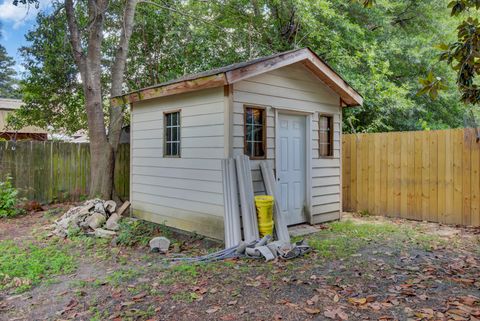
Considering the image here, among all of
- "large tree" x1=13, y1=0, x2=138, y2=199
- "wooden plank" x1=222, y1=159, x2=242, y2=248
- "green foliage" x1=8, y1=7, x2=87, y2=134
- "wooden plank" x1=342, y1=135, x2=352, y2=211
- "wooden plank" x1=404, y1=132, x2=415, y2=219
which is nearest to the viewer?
"wooden plank" x1=222, y1=159, x2=242, y2=248

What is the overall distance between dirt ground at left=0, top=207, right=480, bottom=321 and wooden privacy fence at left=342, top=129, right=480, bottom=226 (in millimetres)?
1175

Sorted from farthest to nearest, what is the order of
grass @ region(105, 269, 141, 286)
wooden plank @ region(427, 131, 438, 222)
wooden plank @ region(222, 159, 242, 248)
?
wooden plank @ region(427, 131, 438, 222)
wooden plank @ region(222, 159, 242, 248)
grass @ region(105, 269, 141, 286)

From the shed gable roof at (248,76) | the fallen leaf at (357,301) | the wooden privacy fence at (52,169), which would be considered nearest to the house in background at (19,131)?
the wooden privacy fence at (52,169)

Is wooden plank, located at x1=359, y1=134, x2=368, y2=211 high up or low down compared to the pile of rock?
up

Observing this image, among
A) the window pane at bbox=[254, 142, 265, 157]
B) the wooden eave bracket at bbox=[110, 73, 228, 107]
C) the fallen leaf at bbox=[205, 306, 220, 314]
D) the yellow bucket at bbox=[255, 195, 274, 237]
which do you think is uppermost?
the wooden eave bracket at bbox=[110, 73, 228, 107]

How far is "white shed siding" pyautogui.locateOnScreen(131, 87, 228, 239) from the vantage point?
17.5 ft

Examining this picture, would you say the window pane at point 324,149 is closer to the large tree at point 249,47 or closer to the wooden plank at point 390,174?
the wooden plank at point 390,174

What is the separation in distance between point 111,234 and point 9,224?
248 centimetres

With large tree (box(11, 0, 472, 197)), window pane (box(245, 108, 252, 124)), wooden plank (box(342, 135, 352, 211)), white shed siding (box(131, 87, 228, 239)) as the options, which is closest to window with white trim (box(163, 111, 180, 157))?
white shed siding (box(131, 87, 228, 239))

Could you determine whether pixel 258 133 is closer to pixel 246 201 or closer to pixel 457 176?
pixel 246 201

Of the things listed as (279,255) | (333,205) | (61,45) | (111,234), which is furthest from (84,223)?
(61,45)

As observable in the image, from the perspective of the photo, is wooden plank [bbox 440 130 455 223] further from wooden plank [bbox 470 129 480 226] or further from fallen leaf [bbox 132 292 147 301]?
fallen leaf [bbox 132 292 147 301]

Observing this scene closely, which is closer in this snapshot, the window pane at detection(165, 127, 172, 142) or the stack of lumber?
the stack of lumber

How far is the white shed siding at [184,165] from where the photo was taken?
534cm
